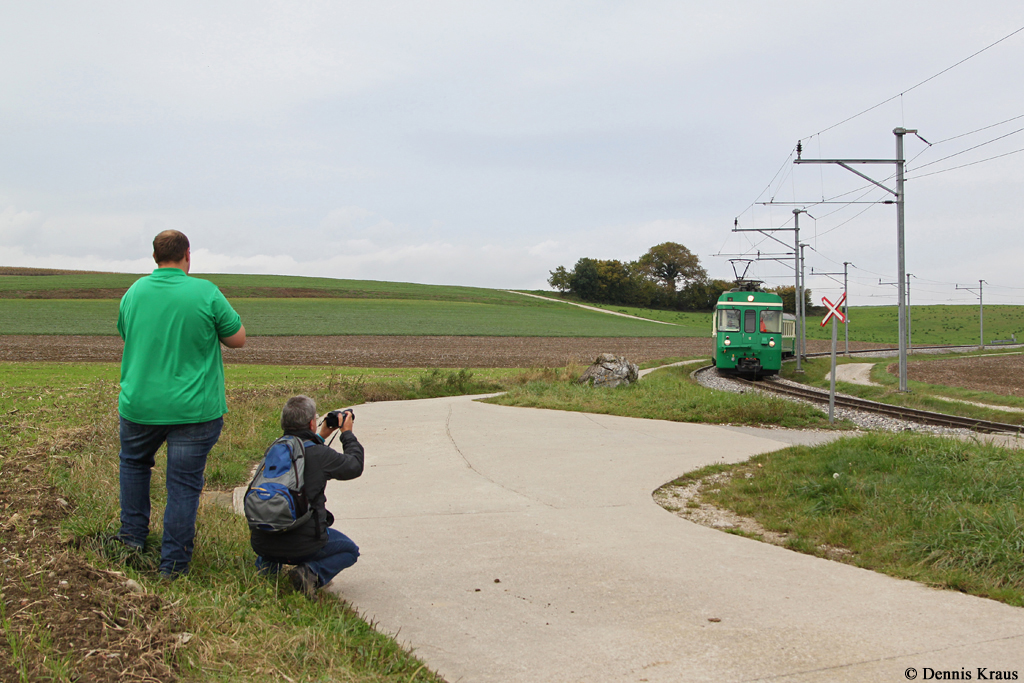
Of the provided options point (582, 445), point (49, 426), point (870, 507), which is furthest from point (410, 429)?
point (870, 507)

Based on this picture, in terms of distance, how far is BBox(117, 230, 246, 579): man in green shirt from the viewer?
4289 millimetres

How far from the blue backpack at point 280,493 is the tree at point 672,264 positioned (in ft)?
404

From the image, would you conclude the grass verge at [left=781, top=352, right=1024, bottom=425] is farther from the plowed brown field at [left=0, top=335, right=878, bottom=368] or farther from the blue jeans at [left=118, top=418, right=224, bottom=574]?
the blue jeans at [left=118, top=418, right=224, bottom=574]

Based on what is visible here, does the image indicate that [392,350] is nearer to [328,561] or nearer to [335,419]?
[335,419]

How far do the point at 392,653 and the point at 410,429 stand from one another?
8340 millimetres

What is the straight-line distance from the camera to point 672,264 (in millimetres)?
125625

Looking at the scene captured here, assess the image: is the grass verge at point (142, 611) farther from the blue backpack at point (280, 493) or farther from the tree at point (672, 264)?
the tree at point (672, 264)

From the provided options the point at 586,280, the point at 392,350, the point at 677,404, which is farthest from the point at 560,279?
the point at 677,404

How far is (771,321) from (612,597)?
25.0 meters

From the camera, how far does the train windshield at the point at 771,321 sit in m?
27.5

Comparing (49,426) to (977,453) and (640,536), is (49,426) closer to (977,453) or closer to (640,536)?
(640,536)

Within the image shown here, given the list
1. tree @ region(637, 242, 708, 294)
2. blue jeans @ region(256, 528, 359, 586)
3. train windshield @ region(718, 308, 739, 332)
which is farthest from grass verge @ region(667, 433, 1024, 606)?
tree @ region(637, 242, 708, 294)

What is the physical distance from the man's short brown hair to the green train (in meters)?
24.8

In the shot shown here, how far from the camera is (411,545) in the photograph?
221 inches
